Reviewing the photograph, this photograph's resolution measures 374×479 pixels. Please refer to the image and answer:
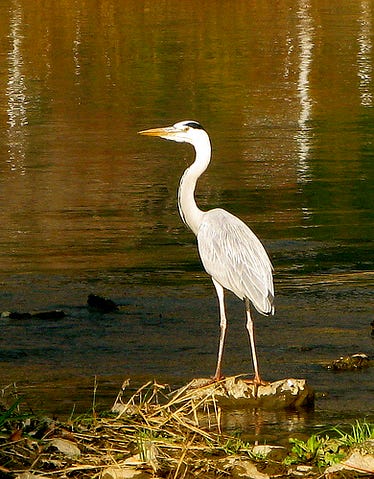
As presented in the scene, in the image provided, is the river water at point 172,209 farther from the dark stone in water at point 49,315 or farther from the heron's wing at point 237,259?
the heron's wing at point 237,259

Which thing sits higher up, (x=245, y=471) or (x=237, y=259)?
(x=237, y=259)

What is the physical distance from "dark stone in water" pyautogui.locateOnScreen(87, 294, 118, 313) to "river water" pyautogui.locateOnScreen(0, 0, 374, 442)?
0.10 metres

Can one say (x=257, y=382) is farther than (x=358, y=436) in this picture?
Yes

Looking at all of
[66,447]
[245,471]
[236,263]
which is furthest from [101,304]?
[245,471]

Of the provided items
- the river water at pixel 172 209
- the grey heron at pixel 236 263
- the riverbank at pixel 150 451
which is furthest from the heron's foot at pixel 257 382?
the riverbank at pixel 150 451

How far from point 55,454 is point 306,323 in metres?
4.37

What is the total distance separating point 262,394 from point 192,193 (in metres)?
1.95

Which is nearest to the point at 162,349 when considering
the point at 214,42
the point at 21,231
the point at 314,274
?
the point at 314,274

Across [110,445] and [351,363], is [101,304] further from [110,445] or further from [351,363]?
[110,445]

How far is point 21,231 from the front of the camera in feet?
45.8

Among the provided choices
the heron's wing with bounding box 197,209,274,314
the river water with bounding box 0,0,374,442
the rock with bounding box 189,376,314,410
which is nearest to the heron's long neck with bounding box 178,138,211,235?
the heron's wing with bounding box 197,209,274,314

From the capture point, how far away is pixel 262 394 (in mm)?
8383

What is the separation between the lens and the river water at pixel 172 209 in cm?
955

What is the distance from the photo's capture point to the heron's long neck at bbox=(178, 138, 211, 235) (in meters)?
9.68
